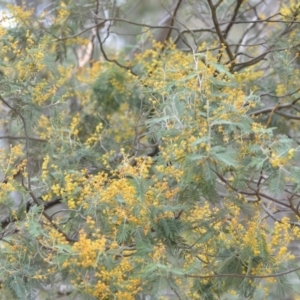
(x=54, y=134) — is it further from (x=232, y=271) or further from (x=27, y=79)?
(x=232, y=271)

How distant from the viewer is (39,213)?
2.84 m

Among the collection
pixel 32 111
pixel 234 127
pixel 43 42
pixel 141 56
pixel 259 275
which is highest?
pixel 141 56

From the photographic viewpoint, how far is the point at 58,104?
347 cm

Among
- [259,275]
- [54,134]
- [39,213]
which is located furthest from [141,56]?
[259,275]

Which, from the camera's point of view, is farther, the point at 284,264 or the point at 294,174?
the point at 284,264

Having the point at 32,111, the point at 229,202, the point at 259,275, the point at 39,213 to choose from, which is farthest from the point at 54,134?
the point at 259,275

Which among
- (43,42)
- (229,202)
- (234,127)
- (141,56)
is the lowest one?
(229,202)

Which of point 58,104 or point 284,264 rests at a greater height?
point 58,104

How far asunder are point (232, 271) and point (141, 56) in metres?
2.05

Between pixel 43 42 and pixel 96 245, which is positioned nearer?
pixel 96 245

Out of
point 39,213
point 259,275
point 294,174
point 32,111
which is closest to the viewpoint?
point 294,174

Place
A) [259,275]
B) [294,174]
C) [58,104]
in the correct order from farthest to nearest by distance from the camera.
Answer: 1. [58,104]
2. [259,275]
3. [294,174]

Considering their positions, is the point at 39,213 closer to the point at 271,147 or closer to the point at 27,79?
the point at 27,79

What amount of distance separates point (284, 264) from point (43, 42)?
62.4 inches
